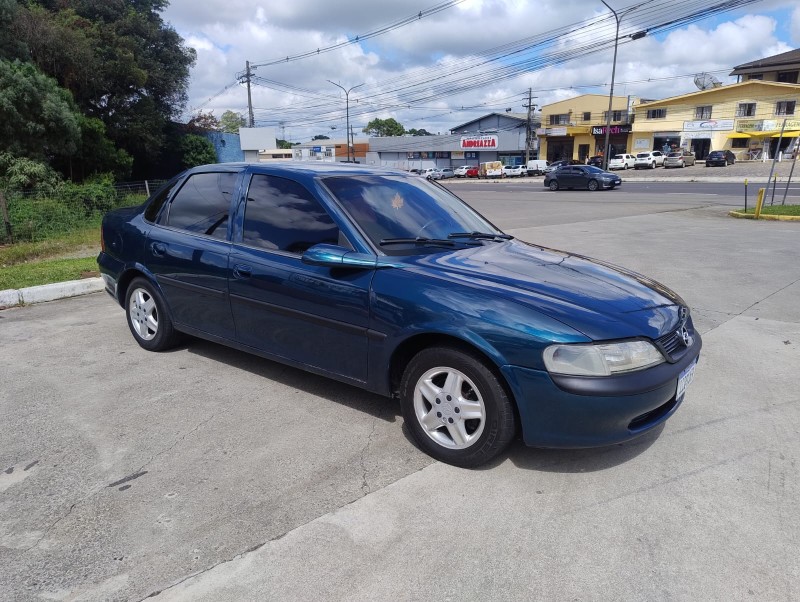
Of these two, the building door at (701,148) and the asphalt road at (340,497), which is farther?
the building door at (701,148)

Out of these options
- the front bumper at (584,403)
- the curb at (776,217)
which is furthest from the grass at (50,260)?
the curb at (776,217)

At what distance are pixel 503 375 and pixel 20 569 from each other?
2309 mm

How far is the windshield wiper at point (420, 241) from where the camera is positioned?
3670mm

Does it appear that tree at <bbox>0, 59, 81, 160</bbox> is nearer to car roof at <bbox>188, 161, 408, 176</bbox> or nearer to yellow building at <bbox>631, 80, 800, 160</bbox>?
car roof at <bbox>188, 161, 408, 176</bbox>

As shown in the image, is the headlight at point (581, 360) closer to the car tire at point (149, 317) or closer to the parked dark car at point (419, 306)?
the parked dark car at point (419, 306)

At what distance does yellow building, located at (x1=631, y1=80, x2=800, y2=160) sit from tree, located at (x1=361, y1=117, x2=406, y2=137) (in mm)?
73873

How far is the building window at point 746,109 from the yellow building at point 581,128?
431 inches

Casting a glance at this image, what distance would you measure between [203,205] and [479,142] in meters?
76.9

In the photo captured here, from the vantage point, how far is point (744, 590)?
2.33 metres

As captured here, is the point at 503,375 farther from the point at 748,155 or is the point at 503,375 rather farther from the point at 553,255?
the point at 748,155

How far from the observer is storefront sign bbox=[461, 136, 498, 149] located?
7681 centimetres

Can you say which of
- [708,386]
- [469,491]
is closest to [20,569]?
[469,491]

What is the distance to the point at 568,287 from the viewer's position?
3.32 m

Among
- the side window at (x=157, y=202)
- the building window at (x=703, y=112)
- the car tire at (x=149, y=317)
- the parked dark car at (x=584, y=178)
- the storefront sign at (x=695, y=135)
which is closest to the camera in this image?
the car tire at (x=149, y=317)
